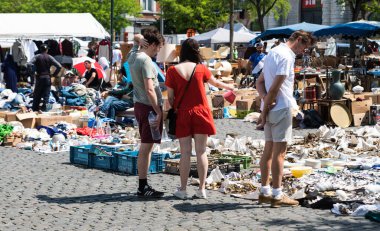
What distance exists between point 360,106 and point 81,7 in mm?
58236

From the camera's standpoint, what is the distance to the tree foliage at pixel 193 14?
61.5 m

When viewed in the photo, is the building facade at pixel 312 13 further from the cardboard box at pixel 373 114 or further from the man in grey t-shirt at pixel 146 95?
the man in grey t-shirt at pixel 146 95

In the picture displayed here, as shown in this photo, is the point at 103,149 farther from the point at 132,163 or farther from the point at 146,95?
the point at 146,95

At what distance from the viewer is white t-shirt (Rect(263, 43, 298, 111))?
9.32 meters

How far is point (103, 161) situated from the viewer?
12773mm

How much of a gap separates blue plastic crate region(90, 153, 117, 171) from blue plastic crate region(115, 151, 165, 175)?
0.11 metres

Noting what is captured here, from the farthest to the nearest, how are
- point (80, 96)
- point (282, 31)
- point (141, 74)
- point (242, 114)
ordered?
point (282, 31) → point (80, 96) → point (242, 114) → point (141, 74)

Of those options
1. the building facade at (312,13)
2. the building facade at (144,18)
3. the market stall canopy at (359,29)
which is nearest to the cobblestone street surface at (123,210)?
the market stall canopy at (359,29)

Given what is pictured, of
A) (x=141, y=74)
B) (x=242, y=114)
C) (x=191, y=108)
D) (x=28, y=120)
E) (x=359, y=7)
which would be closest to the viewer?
(x=191, y=108)

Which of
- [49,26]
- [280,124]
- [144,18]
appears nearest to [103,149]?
[280,124]

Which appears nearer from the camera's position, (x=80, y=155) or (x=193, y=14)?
(x=80, y=155)

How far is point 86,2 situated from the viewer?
75.4 meters

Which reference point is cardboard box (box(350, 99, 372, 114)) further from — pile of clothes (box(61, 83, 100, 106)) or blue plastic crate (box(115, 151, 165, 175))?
blue plastic crate (box(115, 151, 165, 175))

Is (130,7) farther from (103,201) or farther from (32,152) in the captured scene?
(103,201)
